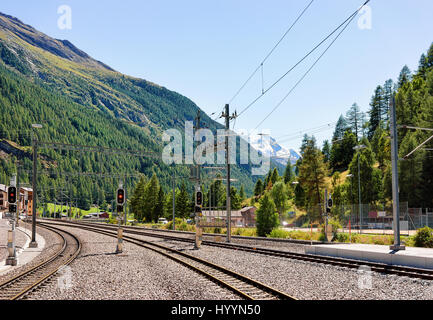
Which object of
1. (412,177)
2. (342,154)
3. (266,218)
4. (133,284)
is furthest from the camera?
(342,154)

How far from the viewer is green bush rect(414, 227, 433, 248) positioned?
25.4 m

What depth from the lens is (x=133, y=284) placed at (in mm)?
13344

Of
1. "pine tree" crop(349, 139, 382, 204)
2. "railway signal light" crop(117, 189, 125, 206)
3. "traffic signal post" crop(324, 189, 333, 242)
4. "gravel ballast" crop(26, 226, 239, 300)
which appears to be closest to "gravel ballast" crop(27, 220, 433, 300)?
"gravel ballast" crop(26, 226, 239, 300)

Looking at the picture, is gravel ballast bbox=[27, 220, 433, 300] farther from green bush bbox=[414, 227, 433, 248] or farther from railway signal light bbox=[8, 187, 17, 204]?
green bush bbox=[414, 227, 433, 248]

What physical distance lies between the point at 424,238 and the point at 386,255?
8.56m

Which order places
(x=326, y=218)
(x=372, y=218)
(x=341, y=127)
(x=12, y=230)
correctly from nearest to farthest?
(x=12, y=230) < (x=326, y=218) < (x=372, y=218) < (x=341, y=127)

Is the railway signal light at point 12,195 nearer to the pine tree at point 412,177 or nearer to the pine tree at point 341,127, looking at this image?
the pine tree at point 412,177

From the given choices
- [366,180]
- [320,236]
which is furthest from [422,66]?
Answer: [320,236]

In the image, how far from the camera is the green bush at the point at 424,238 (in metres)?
25.4

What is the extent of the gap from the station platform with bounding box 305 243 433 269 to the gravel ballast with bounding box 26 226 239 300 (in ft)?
27.6

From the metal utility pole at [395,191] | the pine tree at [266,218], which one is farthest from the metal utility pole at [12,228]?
the pine tree at [266,218]

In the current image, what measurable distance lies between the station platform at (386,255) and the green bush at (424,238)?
5839 millimetres

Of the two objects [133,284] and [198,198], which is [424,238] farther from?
[133,284]

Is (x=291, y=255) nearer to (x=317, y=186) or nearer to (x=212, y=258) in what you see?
(x=212, y=258)
